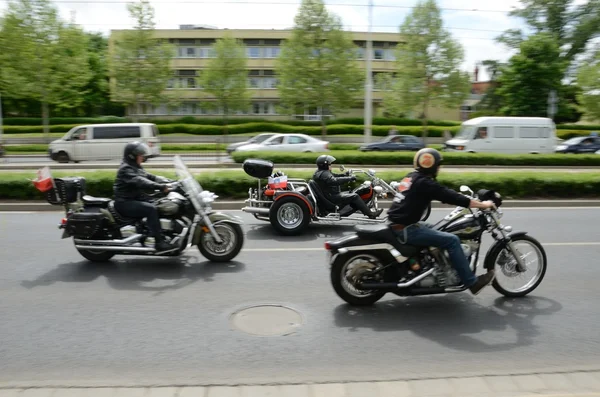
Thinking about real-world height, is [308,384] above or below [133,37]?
below

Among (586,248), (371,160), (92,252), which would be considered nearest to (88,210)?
(92,252)

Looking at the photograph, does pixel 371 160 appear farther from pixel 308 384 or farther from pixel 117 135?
pixel 308 384

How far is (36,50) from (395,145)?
23382 millimetres

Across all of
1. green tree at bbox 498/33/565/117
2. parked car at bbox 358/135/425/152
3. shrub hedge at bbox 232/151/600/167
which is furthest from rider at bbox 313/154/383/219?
green tree at bbox 498/33/565/117

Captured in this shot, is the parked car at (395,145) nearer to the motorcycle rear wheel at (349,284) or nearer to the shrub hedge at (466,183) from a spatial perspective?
the shrub hedge at (466,183)

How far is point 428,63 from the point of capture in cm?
3762

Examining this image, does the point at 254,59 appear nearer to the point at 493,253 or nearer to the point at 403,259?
the point at 493,253

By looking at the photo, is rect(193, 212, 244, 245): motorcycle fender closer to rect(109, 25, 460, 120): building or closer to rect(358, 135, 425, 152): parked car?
rect(358, 135, 425, 152): parked car

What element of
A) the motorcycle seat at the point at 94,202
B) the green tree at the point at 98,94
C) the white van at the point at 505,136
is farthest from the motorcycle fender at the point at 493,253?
the green tree at the point at 98,94

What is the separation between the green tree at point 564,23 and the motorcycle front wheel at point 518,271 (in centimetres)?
5797

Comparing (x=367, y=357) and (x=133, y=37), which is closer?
(x=367, y=357)

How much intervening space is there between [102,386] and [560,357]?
384 centimetres

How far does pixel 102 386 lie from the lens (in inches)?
158

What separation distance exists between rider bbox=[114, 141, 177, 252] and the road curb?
5.02m
